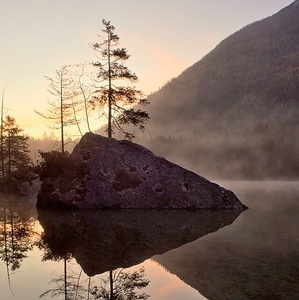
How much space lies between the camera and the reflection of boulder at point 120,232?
44.6ft

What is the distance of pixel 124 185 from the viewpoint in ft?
96.2

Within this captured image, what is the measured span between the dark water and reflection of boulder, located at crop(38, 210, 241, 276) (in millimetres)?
39

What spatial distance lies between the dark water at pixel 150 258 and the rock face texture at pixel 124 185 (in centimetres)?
584

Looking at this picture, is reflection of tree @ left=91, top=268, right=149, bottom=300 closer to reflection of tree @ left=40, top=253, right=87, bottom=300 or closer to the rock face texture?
reflection of tree @ left=40, top=253, right=87, bottom=300

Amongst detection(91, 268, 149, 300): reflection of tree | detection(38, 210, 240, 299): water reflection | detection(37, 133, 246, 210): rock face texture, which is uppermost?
detection(37, 133, 246, 210): rock face texture

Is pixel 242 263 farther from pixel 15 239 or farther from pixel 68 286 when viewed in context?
pixel 15 239

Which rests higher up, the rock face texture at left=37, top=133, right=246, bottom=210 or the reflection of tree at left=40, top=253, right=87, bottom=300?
the rock face texture at left=37, top=133, right=246, bottom=210

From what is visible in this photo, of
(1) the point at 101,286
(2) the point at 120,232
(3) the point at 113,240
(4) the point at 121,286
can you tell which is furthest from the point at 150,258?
(2) the point at 120,232

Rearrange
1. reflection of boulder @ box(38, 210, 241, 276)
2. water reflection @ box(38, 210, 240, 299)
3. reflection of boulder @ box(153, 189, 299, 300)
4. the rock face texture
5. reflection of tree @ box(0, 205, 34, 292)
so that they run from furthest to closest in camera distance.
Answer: the rock face texture
reflection of boulder @ box(38, 210, 241, 276)
reflection of tree @ box(0, 205, 34, 292)
water reflection @ box(38, 210, 240, 299)
reflection of boulder @ box(153, 189, 299, 300)

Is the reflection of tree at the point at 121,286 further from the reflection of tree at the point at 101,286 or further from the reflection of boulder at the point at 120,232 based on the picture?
the reflection of boulder at the point at 120,232

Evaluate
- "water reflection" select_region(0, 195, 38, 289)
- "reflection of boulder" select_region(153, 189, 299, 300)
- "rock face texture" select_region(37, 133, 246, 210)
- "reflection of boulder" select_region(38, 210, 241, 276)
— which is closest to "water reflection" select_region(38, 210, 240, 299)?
"reflection of boulder" select_region(38, 210, 241, 276)

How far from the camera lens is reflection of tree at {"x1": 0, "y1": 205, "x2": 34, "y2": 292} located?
1341cm

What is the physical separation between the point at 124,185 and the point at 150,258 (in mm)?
15862

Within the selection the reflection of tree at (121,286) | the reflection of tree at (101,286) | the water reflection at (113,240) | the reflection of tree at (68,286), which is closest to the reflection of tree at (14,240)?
the water reflection at (113,240)
